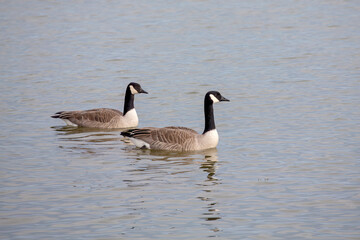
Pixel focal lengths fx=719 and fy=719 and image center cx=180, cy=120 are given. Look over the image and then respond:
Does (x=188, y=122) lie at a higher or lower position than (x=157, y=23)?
lower

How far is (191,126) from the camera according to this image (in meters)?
22.1

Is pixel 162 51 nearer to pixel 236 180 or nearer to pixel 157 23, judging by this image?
pixel 157 23

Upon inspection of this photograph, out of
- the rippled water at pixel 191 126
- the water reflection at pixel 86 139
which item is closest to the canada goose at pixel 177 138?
the rippled water at pixel 191 126

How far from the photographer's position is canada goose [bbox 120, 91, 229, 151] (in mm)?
18922

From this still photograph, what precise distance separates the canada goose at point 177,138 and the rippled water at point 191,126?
11.8 inches

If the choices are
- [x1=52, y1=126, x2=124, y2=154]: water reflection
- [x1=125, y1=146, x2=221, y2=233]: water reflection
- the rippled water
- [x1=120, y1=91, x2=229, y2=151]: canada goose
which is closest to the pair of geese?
[x1=120, y1=91, x2=229, y2=151]: canada goose

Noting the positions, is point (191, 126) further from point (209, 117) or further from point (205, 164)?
point (205, 164)

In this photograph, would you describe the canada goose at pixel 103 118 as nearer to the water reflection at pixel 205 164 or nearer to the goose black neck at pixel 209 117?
the water reflection at pixel 205 164

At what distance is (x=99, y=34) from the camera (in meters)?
46.4

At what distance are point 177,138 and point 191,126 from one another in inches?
122

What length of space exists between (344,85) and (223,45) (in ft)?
43.0

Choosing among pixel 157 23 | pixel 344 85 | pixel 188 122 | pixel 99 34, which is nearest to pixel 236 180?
pixel 188 122

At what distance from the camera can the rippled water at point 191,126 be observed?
1316 cm

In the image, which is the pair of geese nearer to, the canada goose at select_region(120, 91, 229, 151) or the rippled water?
the canada goose at select_region(120, 91, 229, 151)
